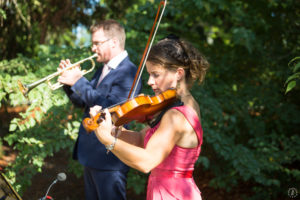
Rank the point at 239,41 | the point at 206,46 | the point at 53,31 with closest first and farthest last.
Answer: the point at 239,41 → the point at 206,46 → the point at 53,31

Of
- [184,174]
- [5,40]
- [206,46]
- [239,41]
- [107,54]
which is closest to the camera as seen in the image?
[184,174]

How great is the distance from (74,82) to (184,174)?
1.22 m

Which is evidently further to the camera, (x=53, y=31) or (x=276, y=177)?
(x=53, y=31)

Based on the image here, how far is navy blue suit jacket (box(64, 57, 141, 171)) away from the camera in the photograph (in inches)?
98.1

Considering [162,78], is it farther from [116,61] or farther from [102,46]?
[102,46]

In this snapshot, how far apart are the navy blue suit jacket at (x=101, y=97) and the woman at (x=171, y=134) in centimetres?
71

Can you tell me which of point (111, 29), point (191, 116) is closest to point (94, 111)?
point (191, 116)

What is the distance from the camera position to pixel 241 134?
5133mm

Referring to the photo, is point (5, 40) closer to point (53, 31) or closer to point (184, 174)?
point (53, 31)

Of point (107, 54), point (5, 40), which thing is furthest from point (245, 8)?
point (5, 40)

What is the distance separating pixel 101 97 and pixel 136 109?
832 millimetres

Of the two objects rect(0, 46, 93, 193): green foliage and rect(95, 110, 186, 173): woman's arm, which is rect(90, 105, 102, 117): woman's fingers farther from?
rect(0, 46, 93, 193): green foliage

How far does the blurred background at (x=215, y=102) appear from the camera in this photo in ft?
11.6

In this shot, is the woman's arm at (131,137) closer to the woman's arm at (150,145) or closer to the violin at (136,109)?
the violin at (136,109)
